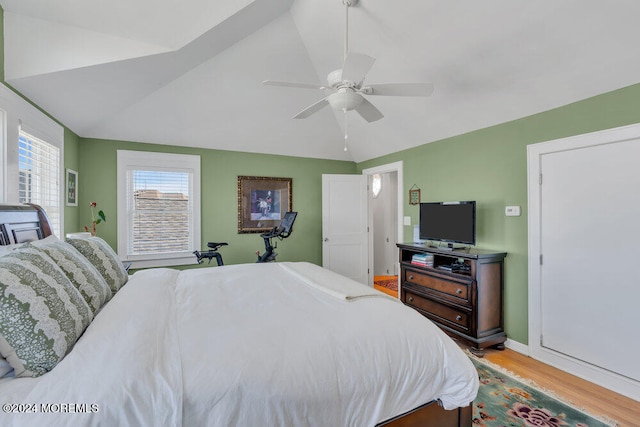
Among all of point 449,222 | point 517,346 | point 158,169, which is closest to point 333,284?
point 449,222

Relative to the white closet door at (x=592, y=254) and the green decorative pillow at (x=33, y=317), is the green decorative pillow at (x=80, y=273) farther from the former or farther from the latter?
the white closet door at (x=592, y=254)

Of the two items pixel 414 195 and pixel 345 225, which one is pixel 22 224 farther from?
pixel 414 195

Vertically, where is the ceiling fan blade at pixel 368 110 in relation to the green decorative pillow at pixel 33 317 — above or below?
above

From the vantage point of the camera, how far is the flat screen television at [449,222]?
3004 millimetres

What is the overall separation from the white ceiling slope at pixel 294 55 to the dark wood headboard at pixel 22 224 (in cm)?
101

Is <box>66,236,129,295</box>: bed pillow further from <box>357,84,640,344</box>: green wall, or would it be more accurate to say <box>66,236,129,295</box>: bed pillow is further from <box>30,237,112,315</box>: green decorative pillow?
<box>357,84,640,344</box>: green wall

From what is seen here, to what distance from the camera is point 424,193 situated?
398cm

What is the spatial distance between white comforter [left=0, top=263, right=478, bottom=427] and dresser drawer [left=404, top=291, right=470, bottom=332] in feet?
5.45

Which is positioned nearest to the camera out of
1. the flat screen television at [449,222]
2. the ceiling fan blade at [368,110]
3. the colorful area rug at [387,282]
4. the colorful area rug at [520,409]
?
the colorful area rug at [520,409]

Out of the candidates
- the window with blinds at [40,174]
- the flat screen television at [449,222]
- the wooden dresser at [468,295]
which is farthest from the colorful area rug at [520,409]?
the window with blinds at [40,174]

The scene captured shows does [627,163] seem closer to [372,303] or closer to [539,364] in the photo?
[539,364]

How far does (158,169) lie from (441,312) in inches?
160

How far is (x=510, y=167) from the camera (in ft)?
9.60

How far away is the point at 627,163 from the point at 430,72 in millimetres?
1714
